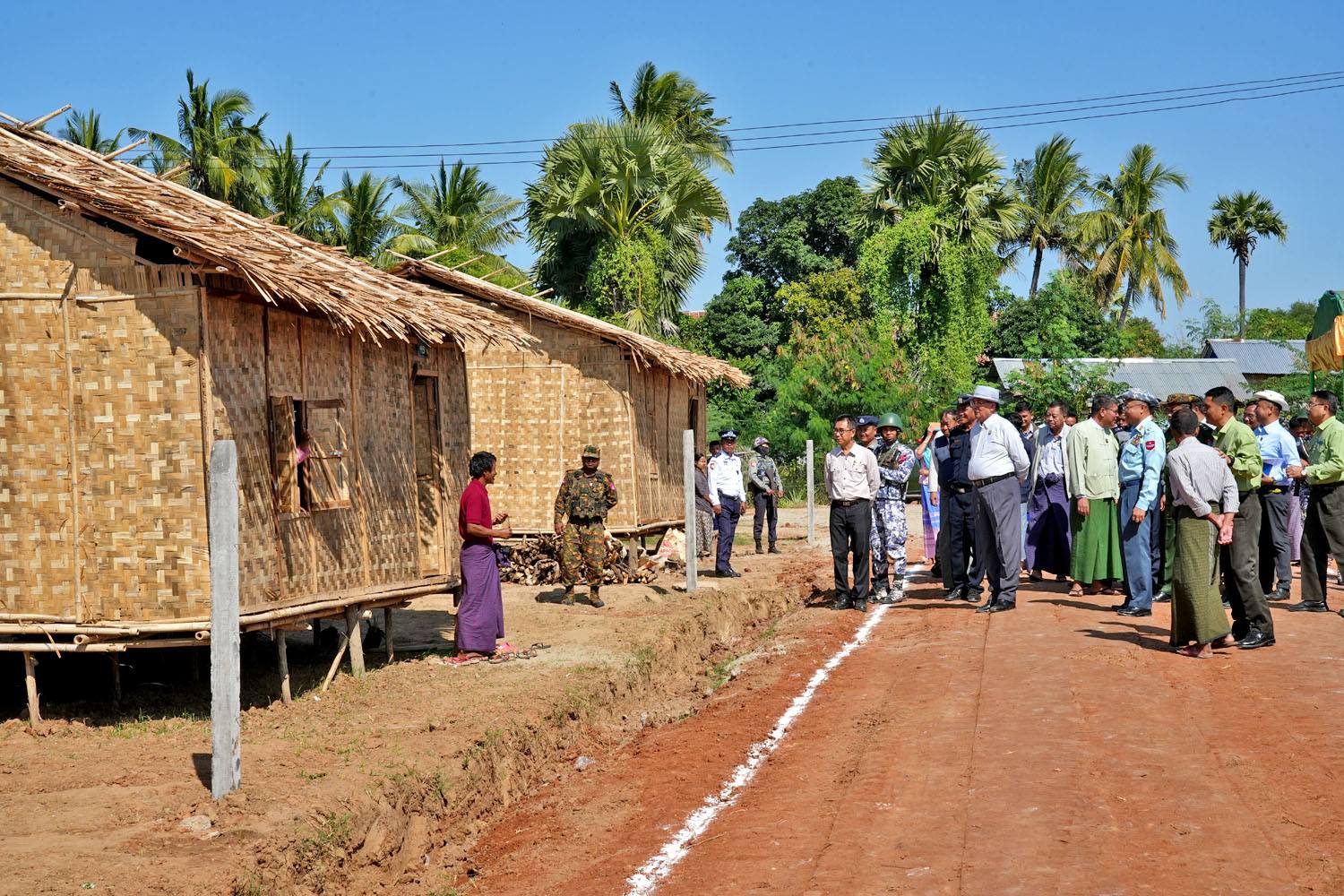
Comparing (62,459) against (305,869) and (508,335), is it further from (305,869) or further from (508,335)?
(508,335)

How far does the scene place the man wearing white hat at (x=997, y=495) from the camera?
12156 mm

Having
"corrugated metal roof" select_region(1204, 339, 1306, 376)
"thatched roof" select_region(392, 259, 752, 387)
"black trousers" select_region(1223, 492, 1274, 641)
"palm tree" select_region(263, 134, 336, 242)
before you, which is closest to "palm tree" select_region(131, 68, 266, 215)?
"palm tree" select_region(263, 134, 336, 242)

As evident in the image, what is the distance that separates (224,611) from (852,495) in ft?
26.3

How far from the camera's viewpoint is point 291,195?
2973cm

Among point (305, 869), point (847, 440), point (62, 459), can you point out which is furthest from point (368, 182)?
point (305, 869)

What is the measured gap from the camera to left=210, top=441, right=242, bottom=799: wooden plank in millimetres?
6254

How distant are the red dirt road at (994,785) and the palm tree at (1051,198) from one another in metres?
43.1

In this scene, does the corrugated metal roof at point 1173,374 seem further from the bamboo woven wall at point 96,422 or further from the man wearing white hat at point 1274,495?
the bamboo woven wall at point 96,422

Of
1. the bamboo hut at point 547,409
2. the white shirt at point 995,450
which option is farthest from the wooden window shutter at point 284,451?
the bamboo hut at point 547,409

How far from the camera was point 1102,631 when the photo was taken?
10.6 meters

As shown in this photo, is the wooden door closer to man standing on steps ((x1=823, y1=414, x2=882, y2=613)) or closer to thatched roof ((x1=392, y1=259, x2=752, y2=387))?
thatched roof ((x1=392, y1=259, x2=752, y2=387))

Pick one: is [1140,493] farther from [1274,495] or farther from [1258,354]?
[1258,354]

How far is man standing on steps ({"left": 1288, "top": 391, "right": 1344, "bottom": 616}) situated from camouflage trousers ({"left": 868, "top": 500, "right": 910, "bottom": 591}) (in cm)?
391

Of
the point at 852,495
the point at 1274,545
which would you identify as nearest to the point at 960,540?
the point at 852,495
